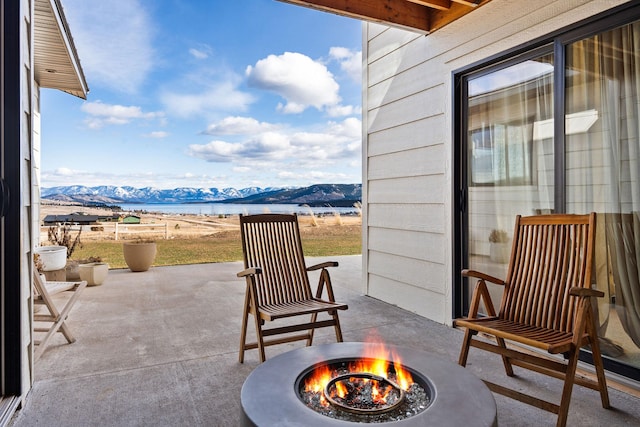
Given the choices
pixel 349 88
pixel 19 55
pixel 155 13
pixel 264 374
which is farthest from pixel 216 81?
pixel 264 374

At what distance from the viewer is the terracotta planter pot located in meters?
6.35

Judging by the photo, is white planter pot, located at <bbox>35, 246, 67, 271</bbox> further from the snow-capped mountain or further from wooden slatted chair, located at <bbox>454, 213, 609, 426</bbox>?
the snow-capped mountain

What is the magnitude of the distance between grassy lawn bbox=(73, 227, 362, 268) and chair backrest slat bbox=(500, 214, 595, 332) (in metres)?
6.04

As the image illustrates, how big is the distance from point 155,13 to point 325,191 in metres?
7.02

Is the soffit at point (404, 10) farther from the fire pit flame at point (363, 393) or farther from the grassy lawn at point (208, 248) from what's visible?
the grassy lawn at point (208, 248)

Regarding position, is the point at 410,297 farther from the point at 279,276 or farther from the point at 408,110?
the point at 408,110

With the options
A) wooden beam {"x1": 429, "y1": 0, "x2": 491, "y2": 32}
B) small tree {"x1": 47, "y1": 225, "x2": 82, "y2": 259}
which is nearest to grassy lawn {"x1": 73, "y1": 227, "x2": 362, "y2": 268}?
small tree {"x1": 47, "y1": 225, "x2": 82, "y2": 259}

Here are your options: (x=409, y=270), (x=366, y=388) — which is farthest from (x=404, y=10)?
(x=366, y=388)

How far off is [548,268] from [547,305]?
0.73 ft

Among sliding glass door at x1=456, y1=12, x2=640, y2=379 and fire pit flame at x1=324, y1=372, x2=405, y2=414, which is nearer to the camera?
fire pit flame at x1=324, y1=372, x2=405, y2=414

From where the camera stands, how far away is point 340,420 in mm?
1215

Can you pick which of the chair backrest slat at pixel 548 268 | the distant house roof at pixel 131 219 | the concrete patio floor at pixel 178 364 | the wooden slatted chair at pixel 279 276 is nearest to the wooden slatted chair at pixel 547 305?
the chair backrest slat at pixel 548 268

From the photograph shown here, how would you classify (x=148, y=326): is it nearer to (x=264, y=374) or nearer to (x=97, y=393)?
(x=97, y=393)

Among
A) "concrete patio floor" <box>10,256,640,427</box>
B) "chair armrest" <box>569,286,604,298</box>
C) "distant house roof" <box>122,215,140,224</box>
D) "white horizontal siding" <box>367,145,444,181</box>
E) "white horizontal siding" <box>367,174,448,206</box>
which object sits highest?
"white horizontal siding" <box>367,145,444,181</box>
